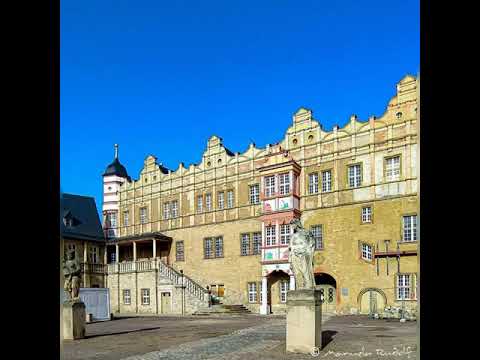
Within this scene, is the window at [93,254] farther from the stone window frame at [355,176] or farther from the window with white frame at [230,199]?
the stone window frame at [355,176]

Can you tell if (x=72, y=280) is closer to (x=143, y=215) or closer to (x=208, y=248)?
(x=208, y=248)

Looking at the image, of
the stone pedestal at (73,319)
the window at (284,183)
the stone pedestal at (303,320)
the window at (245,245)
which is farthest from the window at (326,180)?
the stone pedestal at (303,320)

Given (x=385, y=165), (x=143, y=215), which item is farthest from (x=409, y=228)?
(x=143, y=215)

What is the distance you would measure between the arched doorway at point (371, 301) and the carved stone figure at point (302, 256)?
619 inches

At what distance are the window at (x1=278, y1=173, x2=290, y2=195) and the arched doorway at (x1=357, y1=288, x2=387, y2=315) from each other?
26.8 feet

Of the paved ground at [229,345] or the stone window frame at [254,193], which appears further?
the stone window frame at [254,193]

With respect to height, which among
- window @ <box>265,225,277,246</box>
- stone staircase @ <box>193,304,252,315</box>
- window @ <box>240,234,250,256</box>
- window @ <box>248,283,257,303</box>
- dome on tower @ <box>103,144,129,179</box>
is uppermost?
dome on tower @ <box>103,144,129,179</box>

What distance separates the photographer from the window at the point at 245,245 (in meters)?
32.7

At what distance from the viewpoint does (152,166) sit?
40719 millimetres

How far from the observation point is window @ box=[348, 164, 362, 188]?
93.6ft

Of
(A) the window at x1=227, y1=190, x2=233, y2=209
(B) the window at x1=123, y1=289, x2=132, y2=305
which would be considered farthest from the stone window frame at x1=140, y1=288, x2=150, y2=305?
(A) the window at x1=227, y1=190, x2=233, y2=209

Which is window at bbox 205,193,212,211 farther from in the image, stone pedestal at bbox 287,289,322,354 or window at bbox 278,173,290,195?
stone pedestal at bbox 287,289,322,354
